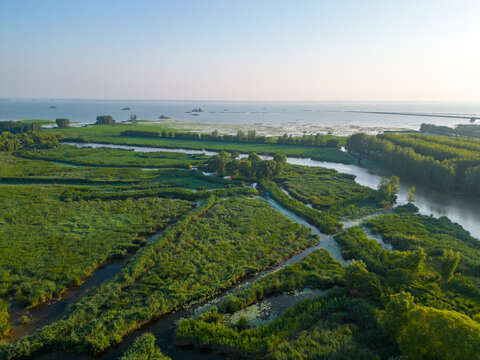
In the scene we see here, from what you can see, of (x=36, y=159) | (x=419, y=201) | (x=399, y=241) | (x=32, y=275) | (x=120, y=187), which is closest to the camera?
(x=32, y=275)

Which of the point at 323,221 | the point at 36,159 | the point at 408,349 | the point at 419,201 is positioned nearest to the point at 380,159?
the point at 419,201

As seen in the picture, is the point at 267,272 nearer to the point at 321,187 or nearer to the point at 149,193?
the point at 149,193

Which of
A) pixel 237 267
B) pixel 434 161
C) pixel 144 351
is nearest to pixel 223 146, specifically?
pixel 434 161

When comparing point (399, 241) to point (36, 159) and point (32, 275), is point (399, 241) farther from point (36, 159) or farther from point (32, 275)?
point (36, 159)

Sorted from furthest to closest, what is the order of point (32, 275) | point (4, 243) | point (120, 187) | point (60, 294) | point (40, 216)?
point (120, 187) < point (40, 216) < point (4, 243) < point (32, 275) < point (60, 294)

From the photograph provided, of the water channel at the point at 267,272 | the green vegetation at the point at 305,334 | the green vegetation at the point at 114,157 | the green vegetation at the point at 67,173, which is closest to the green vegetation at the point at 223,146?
the green vegetation at the point at 114,157

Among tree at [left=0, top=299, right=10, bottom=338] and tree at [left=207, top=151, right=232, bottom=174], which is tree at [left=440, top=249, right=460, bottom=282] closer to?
tree at [left=0, top=299, right=10, bottom=338]

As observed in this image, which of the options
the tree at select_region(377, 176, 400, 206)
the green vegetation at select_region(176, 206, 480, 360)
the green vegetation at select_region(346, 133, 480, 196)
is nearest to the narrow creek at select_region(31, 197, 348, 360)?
the green vegetation at select_region(176, 206, 480, 360)
